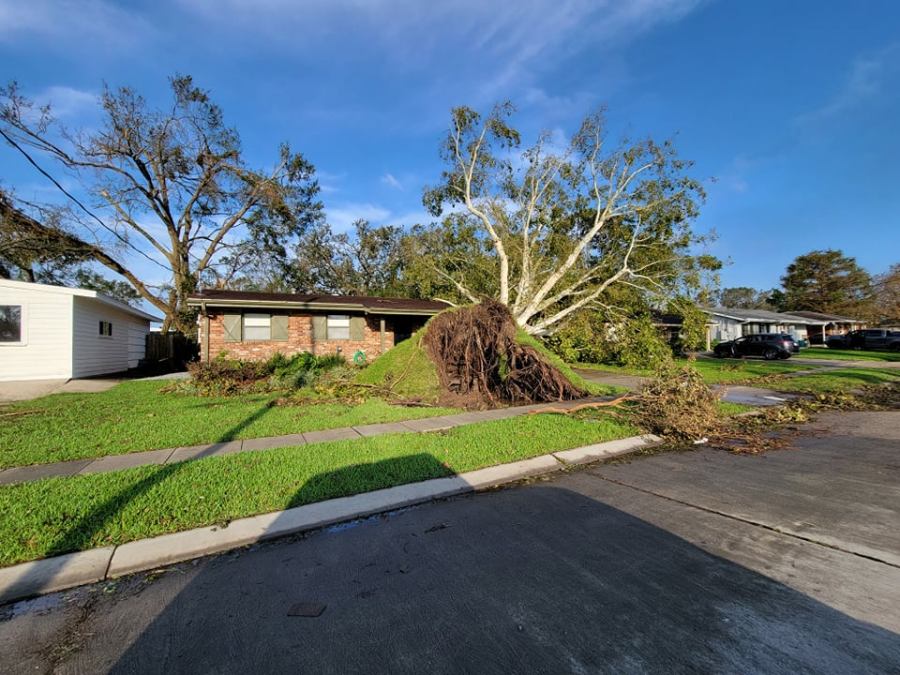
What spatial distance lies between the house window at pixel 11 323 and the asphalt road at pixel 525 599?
15.7 metres

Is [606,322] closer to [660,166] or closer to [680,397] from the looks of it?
[660,166]

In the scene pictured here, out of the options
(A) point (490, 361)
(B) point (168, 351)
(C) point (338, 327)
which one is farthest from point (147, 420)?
(B) point (168, 351)

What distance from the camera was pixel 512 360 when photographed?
397 inches

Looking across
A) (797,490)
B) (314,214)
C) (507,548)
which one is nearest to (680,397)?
(797,490)

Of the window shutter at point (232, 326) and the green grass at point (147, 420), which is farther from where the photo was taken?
the window shutter at point (232, 326)

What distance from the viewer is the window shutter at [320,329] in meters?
17.7

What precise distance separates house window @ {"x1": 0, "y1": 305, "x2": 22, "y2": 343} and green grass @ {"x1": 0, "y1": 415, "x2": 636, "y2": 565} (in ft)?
43.6

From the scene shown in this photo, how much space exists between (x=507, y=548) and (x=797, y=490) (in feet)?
11.4

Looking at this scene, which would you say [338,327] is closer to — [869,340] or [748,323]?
[869,340]

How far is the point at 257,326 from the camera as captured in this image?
16.8m

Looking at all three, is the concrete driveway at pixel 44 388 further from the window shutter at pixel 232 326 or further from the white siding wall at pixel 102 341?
the window shutter at pixel 232 326

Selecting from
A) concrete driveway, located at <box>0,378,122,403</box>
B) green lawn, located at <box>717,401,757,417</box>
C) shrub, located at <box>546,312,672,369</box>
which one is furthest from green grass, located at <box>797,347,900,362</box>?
concrete driveway, located at <box>0,378,122,403</box>

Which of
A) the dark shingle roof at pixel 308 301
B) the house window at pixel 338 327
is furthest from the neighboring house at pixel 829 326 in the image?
the house window at pixel 338 327

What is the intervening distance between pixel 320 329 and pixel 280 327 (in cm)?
161
